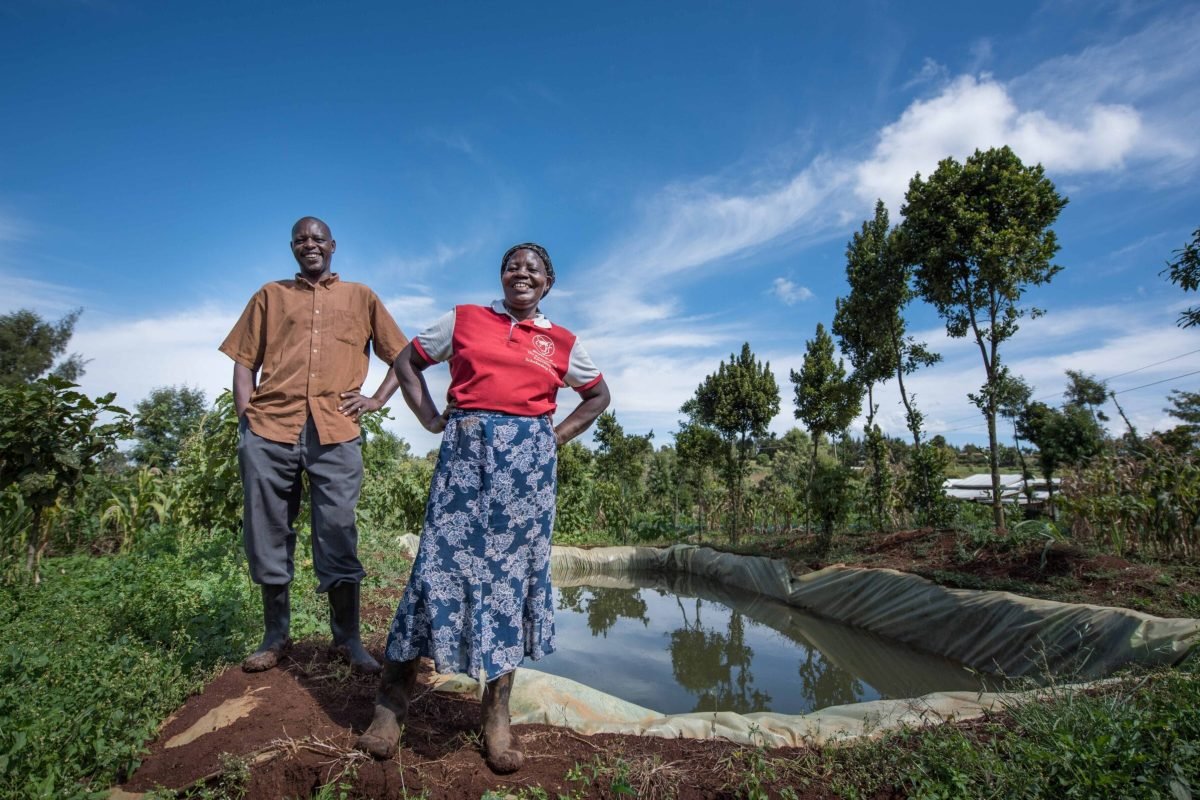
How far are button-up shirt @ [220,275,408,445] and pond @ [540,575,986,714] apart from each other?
2516 millimetres

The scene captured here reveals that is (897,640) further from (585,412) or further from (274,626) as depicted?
(274,626)

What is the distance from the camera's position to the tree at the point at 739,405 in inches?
449

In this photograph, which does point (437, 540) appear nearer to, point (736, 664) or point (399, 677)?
point (399, 677)

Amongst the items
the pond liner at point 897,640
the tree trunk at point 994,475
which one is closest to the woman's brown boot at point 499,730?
the pond liner at point 897,640

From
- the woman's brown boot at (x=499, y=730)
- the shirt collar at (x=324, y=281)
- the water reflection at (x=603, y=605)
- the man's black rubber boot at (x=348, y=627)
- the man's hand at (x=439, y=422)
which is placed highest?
the shirt collar at (x=324, y=281)

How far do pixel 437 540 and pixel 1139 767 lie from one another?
6.61 ft

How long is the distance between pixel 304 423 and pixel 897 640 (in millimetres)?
5802

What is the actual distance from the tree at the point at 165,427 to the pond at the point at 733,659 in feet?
10.3

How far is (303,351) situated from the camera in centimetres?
229

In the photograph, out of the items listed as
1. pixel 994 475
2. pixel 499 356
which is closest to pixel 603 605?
pixel 994 475

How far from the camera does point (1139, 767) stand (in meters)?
1.63

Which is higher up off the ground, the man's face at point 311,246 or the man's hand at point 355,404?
the man's face at point 311,246

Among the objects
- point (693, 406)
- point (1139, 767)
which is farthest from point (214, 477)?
point (693, 406)

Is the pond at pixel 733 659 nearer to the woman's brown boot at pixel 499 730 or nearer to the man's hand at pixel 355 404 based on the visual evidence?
the woman's brown boot at pixel 499 730
